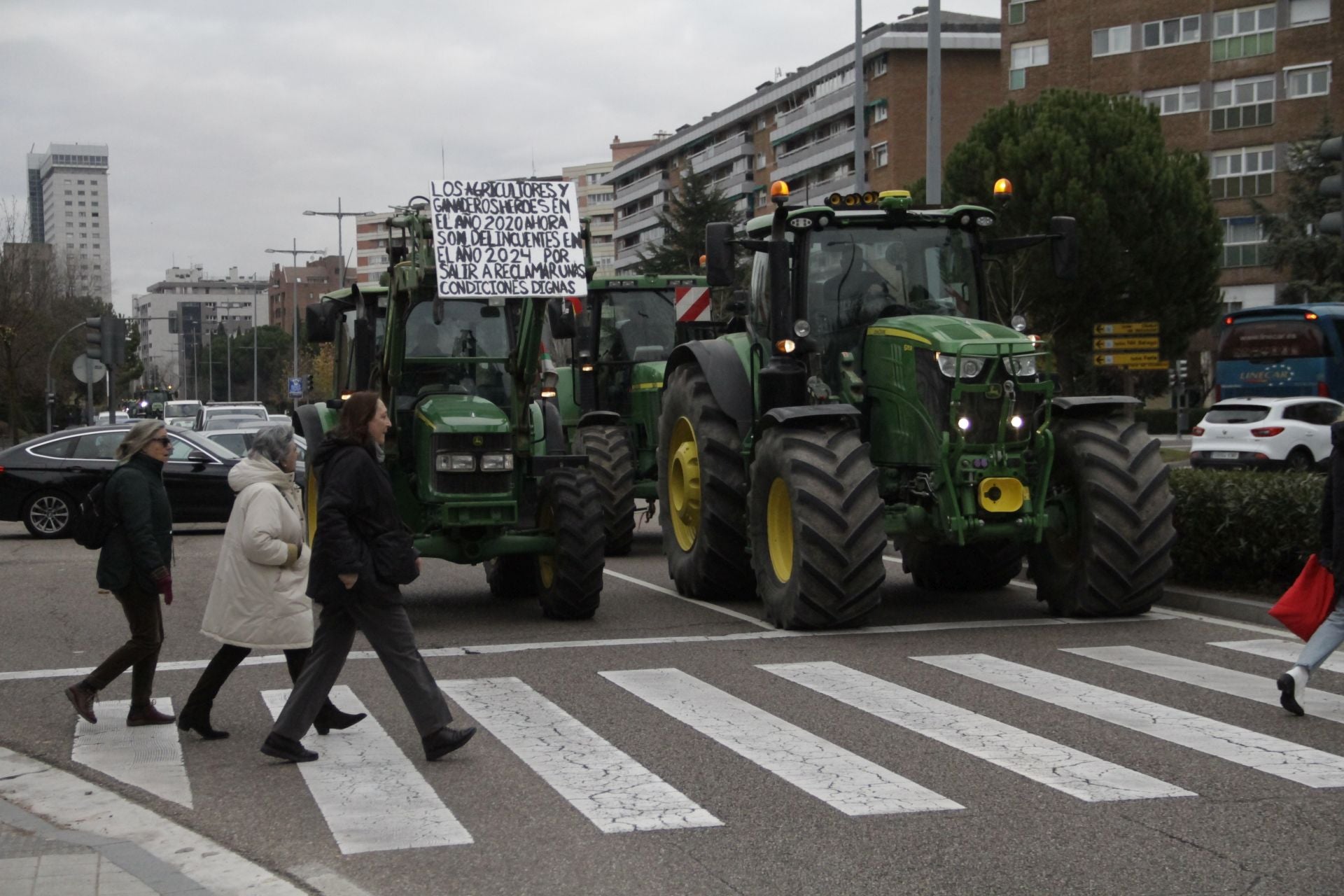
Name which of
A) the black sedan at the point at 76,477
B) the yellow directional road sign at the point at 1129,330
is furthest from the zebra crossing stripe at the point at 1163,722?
the yellow directional road sign at the point at 1129,330

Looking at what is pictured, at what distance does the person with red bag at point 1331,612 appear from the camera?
8.34m

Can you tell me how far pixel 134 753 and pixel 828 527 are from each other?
4.83 meters

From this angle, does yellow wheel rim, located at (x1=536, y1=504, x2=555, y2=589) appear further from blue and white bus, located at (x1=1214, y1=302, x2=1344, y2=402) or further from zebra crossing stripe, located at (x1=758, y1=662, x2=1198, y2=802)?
blue and white bus, located at (x1=1214, y1=302, x2=1344, y2=402)

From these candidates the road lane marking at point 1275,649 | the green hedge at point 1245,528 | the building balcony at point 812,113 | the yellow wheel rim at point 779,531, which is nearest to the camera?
the road lane marking at point 1275,649

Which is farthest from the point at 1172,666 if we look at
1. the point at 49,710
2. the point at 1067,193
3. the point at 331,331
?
the point at 1067,193

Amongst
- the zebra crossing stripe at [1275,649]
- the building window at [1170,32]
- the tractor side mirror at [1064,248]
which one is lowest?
the zebra crossing stripe at [1275,649]

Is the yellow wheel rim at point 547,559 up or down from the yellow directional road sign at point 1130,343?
down

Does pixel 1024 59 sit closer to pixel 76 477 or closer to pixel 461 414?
pixel 76 477

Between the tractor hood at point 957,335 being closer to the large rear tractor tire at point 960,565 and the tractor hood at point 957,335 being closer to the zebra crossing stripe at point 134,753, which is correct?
the large rear tractor tire at point 960,565

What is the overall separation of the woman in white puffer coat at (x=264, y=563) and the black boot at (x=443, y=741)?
38.1 inches

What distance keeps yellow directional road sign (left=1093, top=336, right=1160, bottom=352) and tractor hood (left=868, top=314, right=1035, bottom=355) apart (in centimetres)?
2459

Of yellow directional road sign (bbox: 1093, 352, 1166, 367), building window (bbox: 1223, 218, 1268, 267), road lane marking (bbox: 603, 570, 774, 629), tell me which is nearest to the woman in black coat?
road lane marking (bbox: 603, 570, 774, 629)

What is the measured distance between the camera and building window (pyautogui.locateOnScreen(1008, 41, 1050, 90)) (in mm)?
64375

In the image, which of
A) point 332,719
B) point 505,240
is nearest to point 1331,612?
point 332,719
